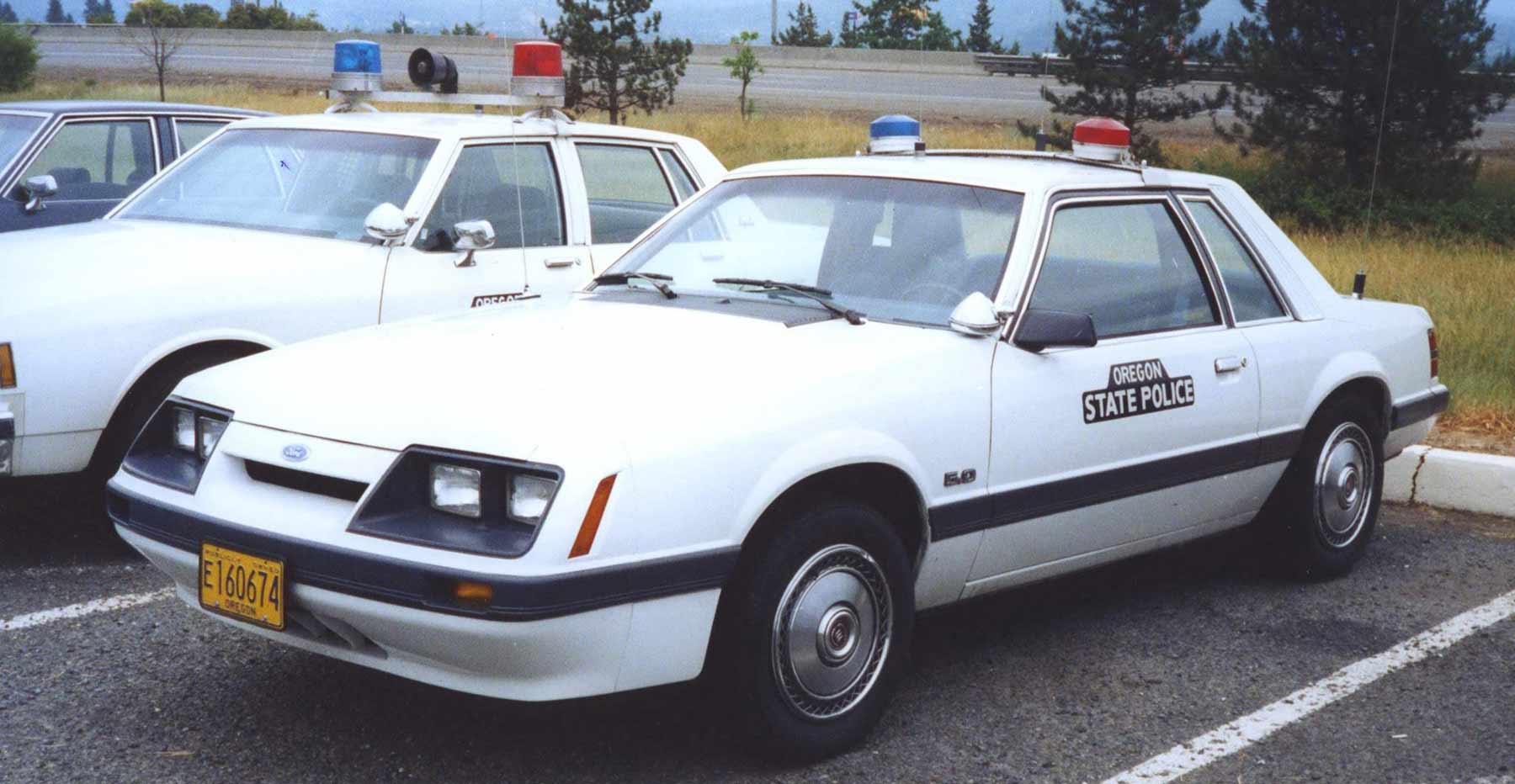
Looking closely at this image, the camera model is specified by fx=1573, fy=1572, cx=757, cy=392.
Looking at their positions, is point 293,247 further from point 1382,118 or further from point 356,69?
point 1382,118

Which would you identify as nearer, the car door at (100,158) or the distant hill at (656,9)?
the distant hill at (656,9)

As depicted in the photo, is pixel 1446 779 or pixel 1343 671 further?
pixel 1343 671

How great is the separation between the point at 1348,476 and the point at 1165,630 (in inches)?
38.5

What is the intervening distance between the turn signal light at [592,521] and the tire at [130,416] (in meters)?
2.56

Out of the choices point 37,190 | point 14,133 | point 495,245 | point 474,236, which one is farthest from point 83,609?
point 14,133

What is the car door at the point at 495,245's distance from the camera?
597 cm

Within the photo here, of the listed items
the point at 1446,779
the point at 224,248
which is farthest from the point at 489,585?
the point at 224,248

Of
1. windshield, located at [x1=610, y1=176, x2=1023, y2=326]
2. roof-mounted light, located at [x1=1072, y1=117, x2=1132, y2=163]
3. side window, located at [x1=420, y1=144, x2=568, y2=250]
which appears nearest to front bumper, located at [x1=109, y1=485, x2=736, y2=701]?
windshield, located at [x1=610, y1=176, x2=1023, y2=326]

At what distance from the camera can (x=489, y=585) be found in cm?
313

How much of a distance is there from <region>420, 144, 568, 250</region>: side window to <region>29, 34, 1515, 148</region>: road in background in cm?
2335

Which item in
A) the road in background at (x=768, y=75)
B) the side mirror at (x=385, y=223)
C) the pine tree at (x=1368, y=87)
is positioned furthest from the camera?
the road in background at (x=768, y=75)

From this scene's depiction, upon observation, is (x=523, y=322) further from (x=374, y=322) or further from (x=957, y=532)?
(x=374, y=322)

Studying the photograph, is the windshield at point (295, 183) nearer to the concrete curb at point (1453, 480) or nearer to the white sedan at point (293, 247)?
the white sedan at point (293, 247)

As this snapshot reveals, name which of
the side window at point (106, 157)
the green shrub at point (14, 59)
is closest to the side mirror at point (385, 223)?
the side window at point (106, 157)
